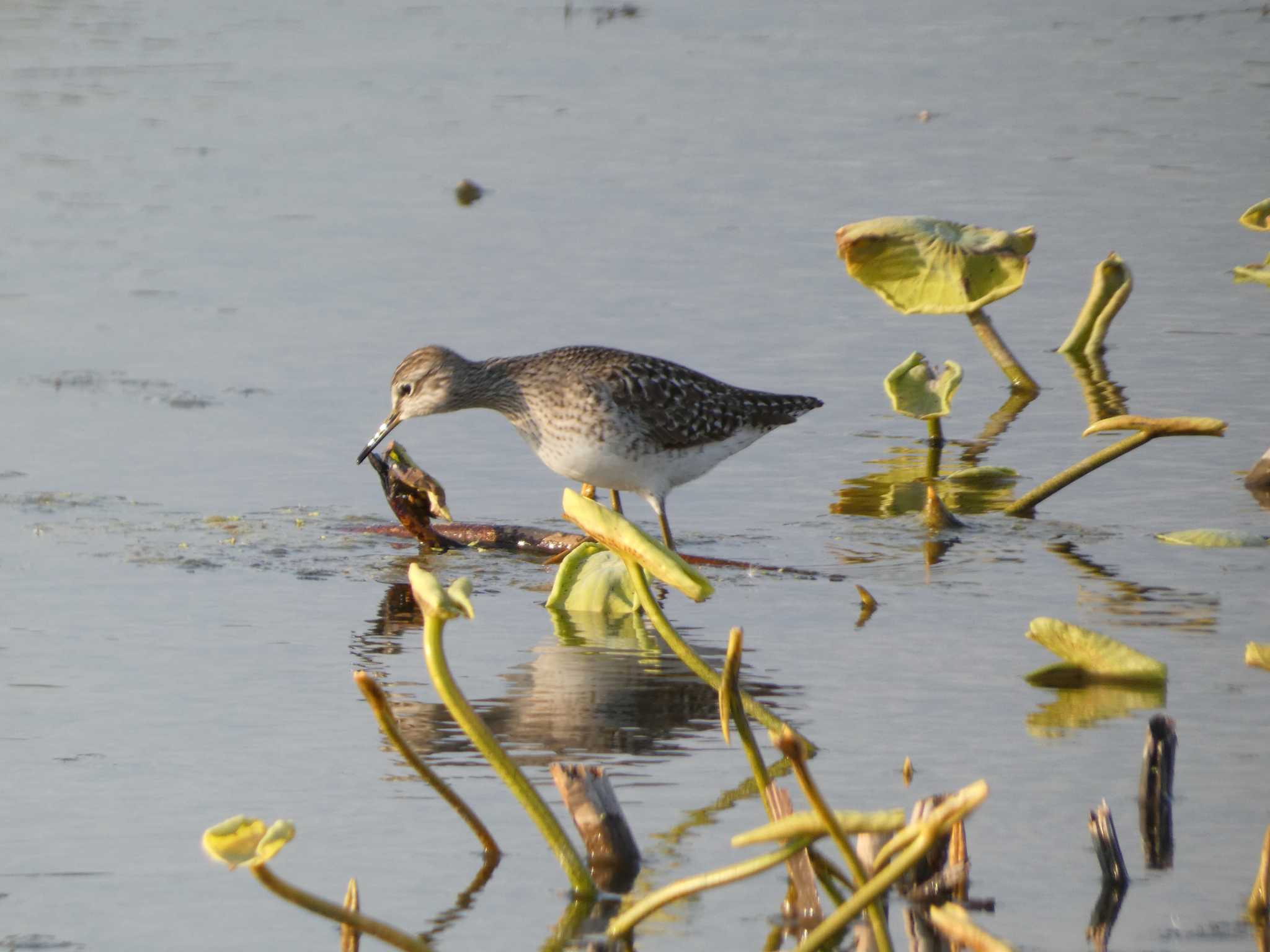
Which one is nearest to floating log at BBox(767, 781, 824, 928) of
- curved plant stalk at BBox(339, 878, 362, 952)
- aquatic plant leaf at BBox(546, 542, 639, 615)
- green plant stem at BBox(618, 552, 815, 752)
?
green plant stem at BBox(618, 552, 815, 752)

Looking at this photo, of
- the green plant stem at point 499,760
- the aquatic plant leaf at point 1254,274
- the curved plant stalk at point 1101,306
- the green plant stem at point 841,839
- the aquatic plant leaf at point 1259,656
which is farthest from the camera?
the curved plant stalk at point 1101,306

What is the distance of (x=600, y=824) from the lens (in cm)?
488

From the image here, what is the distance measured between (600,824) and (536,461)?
489cm

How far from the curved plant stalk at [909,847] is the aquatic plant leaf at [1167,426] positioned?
3476mm

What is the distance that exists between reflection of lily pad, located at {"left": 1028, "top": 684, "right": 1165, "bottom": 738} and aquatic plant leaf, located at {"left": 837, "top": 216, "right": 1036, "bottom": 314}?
3.78 meters

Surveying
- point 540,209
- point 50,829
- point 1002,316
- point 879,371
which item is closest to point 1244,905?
point 50,829

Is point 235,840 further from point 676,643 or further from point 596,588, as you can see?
point 596,588

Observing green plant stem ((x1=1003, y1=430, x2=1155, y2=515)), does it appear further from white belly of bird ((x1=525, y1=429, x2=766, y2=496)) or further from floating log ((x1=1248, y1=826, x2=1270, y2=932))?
floating log ((x1=1248, y1=826, x2=1270, y2=932))

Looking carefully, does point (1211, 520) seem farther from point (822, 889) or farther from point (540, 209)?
point (540, 209)

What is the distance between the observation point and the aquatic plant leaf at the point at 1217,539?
7.97 metres

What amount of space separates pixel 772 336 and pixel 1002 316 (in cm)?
150

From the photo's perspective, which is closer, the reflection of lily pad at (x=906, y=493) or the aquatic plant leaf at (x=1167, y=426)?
the aquatic plant leaf at (x=1167, y=426)

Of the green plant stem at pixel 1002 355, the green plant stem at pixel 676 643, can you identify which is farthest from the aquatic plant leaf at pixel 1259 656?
the green plant stem at pixel 1002 355

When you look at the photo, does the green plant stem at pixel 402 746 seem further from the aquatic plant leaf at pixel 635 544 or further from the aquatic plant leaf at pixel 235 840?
the aquatic plant leaf at pixel 635 544
